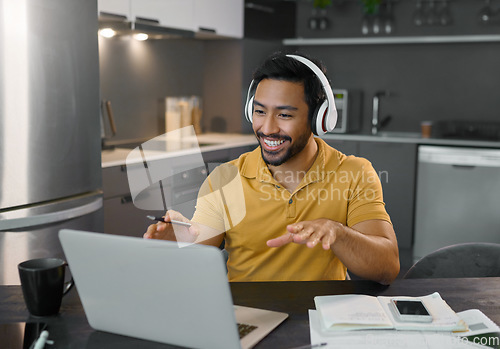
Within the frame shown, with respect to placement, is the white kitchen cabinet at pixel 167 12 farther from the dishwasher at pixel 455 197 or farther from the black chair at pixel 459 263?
the black chair at pixel 459 263

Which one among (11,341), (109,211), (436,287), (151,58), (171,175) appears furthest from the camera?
(151,58)

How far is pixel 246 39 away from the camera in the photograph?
4.21 metres

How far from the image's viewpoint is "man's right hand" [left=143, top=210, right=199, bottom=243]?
4.39 ft

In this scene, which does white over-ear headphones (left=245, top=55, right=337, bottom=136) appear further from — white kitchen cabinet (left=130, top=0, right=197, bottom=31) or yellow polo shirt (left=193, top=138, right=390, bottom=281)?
white kitchen cabinet (left=130, top=0, right=197, bottom=31)

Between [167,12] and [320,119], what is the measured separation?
A: 78.3 inches

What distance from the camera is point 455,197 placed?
390 centimetres

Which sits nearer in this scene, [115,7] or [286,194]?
[286,194]

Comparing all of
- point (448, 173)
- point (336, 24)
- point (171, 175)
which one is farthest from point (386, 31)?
point (171, 175)

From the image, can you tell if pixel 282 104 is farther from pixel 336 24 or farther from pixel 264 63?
pixel 336 24

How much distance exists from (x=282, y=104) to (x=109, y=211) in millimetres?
1478

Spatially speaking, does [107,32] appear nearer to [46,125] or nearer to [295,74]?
[46,125]

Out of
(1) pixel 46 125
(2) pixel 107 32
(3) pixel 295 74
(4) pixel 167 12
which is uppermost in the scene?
(4) pixel 167 12

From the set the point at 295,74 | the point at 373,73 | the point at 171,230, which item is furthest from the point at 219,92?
the point at 171,230

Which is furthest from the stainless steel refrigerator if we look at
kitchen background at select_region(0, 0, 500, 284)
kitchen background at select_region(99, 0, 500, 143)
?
kitchen background at select_region(99, 0, 500, 143)
